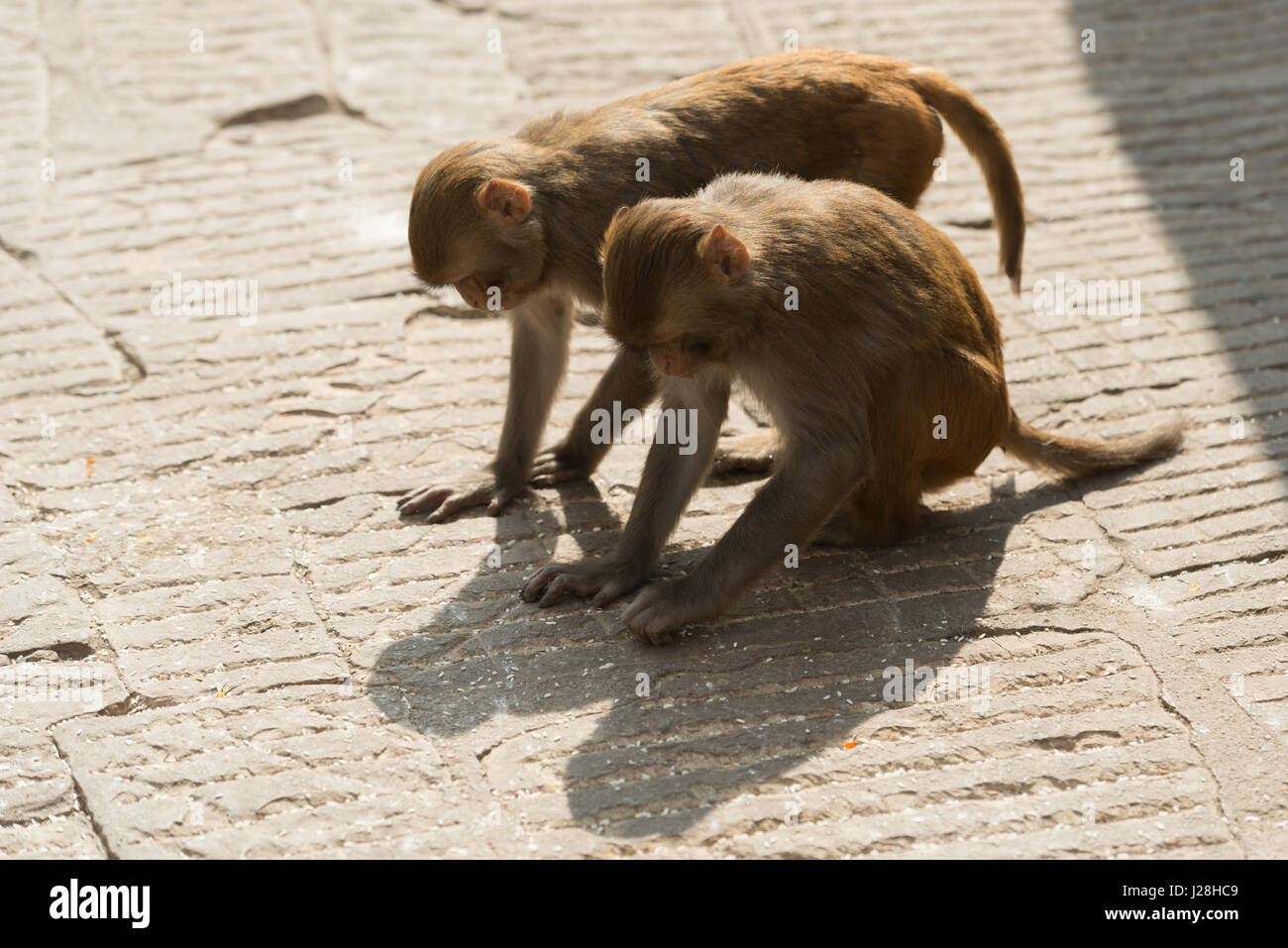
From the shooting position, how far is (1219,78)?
8797 mm

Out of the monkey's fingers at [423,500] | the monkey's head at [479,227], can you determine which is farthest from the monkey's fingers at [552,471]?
the monkey's head at [479,227]

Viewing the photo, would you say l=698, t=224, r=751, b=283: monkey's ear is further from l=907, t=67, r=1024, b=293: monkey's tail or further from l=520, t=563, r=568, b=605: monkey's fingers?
l=907, t=67, r=1024, b=293: monkey's tail

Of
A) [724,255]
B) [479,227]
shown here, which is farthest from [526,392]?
[724,255]

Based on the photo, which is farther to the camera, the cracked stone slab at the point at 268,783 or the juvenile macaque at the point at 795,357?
the juvenile macaque at the point at 795,357

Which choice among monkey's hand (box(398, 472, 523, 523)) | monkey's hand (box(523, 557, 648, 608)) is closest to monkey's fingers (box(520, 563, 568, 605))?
monkey's hand (box(523, 557, 648, 608))

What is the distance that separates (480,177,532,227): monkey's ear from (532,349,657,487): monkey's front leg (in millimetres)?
645

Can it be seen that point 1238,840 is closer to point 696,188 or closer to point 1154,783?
point 1154,783

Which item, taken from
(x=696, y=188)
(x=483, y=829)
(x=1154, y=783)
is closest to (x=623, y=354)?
(x=696, y=188)

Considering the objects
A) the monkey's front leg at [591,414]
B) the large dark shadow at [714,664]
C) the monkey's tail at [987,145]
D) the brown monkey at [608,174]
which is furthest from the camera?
the monkey's tail at [987,145]

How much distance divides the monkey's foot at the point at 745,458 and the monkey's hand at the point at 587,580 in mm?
874

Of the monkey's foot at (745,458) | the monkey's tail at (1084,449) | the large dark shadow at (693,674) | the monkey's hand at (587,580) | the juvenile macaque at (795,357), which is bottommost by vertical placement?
the large dark shadow at (693,674)

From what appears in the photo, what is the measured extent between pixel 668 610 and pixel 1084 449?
1.95m

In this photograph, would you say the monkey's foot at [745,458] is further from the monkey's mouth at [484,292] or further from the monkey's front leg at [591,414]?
the monkey's mouth at [484,292]

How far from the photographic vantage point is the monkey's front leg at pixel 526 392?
5.61 metres
